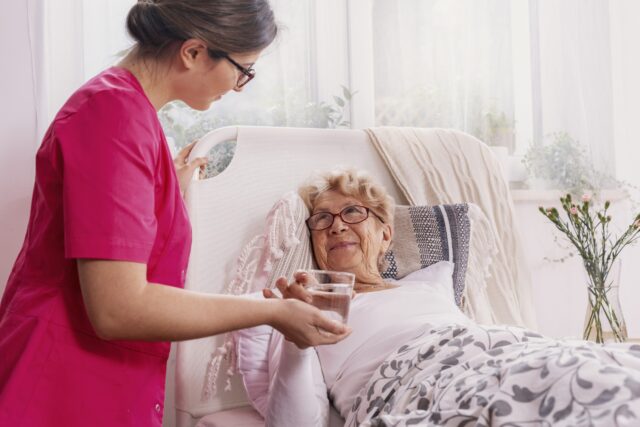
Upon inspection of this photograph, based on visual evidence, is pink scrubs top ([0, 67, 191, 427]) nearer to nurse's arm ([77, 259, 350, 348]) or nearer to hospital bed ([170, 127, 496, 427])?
nurse's arm ([77, 259, 350, 348])

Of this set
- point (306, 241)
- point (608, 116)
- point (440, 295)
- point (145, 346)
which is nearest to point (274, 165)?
point (306, 241)

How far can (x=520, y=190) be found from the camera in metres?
2.76

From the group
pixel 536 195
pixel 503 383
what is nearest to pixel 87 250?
pixel 503 383

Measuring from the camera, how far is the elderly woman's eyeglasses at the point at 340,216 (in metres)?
1.81

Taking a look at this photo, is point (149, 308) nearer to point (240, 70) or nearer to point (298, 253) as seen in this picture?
point (240, 70)

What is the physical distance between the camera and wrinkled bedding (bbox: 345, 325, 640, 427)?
2.96 feet

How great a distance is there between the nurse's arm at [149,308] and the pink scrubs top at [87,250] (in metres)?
0.03

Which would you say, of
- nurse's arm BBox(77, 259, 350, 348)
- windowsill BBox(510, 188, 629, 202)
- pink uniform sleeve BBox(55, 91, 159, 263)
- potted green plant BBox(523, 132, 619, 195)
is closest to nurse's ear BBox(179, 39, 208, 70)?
pink uniform sleeve BBox(55, 91, 159, 263)

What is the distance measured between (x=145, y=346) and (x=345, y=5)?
5.79ft

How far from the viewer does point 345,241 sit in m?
1.79

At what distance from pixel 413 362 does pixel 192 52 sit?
0.69 m

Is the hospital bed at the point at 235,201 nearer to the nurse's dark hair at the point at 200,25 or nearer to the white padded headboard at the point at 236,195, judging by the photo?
the white padded headboard at the point at 236,195

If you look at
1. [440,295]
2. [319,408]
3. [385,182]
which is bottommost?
[319,408]

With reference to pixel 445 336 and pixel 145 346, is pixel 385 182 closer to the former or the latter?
pixel 445 336
